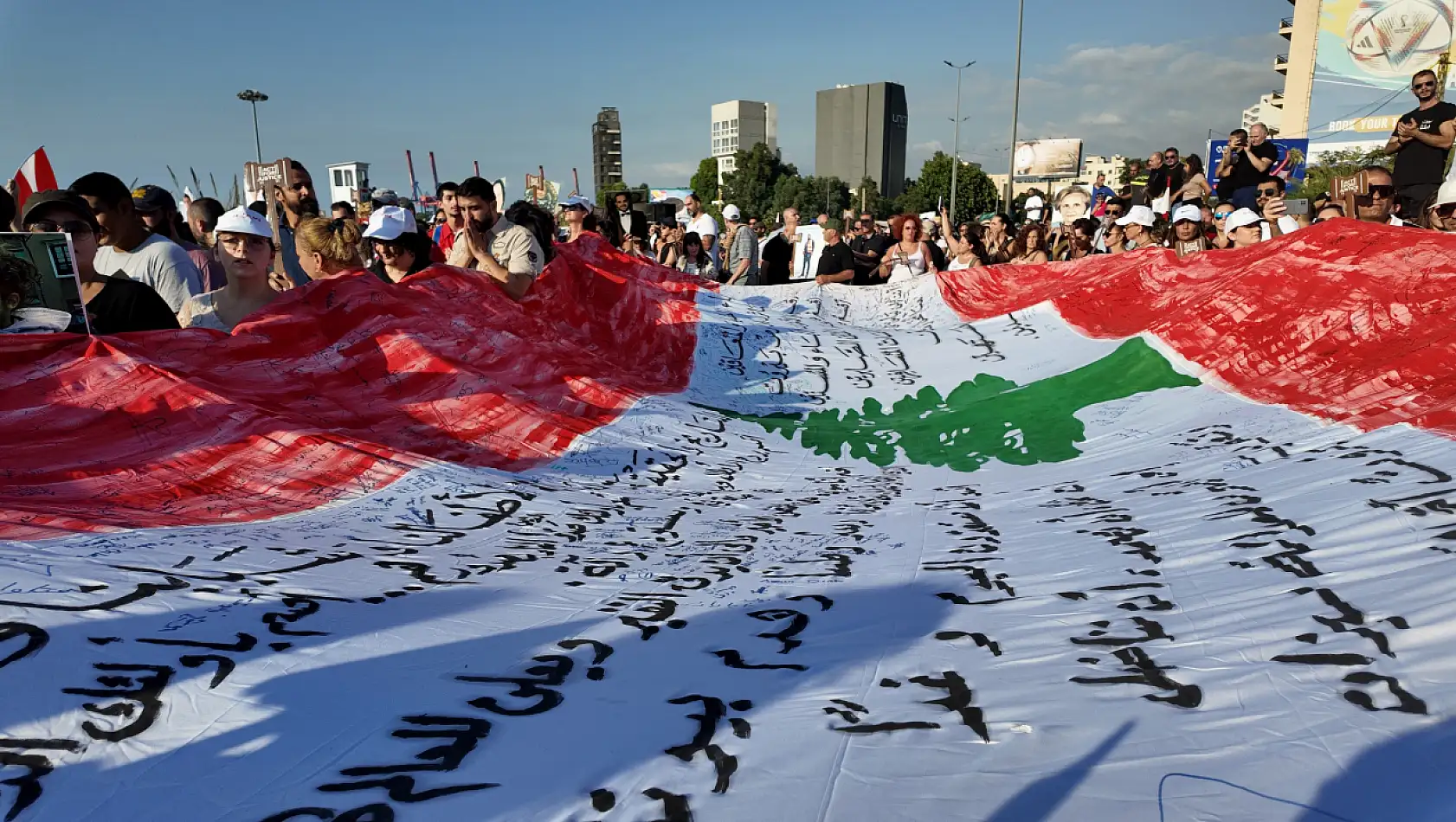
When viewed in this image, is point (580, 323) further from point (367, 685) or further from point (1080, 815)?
point (1080, 815)

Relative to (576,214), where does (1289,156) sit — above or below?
above

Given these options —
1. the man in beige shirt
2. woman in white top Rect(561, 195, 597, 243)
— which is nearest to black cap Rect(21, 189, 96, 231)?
the man in beige shirt

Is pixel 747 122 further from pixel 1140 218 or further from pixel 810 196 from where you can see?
pixel 1140 218

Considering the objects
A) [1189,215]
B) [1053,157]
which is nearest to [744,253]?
[1189,215]

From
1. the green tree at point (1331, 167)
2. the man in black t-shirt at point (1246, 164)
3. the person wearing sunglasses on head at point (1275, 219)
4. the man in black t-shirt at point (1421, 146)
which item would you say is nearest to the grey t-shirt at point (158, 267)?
the person wearing sunglasses on head at point (1275, 219)

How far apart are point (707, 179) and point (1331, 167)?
51.1m

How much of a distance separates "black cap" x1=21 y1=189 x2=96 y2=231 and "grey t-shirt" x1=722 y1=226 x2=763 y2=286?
7.00 meters

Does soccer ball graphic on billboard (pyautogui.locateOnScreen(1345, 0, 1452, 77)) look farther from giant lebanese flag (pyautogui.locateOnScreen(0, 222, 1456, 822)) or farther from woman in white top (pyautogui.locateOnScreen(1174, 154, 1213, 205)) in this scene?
giant lebanese flag (pyautogui.locateOnScreen(0, 222, 1456, 822))

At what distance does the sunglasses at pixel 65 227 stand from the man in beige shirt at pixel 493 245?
7.51ft

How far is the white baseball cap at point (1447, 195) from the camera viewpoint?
5.49m

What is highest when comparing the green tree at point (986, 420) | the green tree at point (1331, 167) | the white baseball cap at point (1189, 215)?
the green tree at point (1331, 167)

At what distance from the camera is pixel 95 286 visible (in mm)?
3805

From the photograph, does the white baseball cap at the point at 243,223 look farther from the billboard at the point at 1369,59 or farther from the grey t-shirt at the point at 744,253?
the billboard at the point at 1369,59

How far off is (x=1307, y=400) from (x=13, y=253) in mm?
5208
